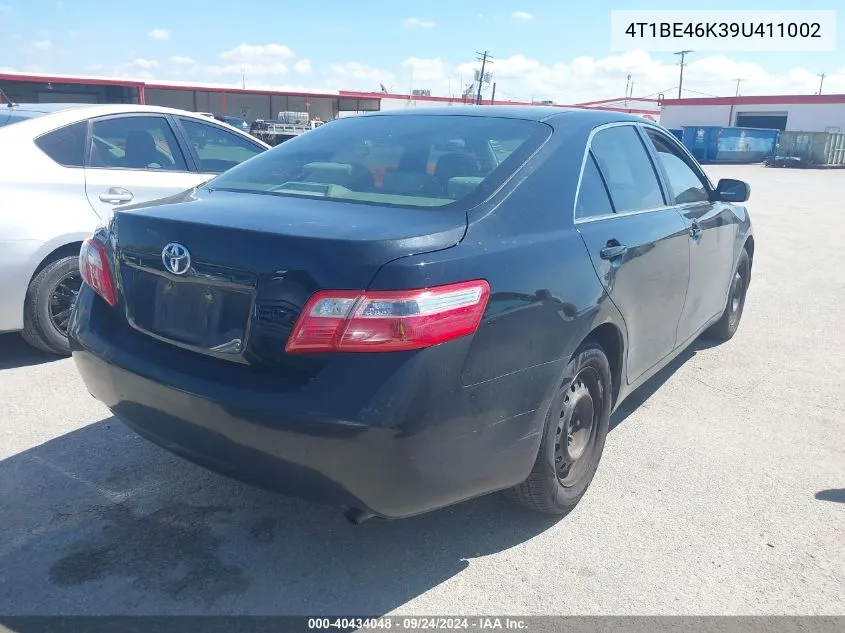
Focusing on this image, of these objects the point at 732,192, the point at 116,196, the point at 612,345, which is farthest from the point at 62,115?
the point at 732,192

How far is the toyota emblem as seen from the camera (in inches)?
95.5

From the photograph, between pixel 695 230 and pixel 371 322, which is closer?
pixel 371 322

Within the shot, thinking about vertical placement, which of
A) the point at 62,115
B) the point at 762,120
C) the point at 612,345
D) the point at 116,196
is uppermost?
the point at 762,120

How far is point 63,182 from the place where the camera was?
4.77 m

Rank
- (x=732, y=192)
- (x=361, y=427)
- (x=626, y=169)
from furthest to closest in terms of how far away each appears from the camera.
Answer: (x=732, y=192) < (x=626, y=169) < (x=361, y=427)

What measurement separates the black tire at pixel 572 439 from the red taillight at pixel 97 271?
5.62 ft

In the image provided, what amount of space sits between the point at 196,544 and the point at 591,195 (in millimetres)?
2144

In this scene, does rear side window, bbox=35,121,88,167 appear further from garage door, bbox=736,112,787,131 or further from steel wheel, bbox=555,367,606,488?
garage door, bbox=736,112,787,131

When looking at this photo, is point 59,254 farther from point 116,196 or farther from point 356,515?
point 356,515

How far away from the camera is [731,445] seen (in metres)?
3.91

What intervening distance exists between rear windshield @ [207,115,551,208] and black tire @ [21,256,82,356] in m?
1.88

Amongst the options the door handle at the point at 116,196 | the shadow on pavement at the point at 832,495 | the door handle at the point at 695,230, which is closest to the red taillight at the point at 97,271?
the door handle at the point at 116,196

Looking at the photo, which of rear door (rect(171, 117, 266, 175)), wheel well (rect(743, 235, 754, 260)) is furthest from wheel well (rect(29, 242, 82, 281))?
wheel well (rect(743, 235, 754, 260))

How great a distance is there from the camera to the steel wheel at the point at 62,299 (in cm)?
467
